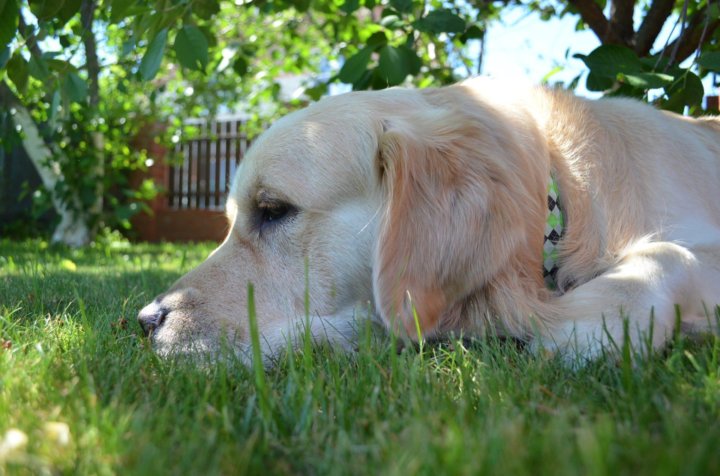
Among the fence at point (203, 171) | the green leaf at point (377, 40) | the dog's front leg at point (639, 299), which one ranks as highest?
the green leaf at point (377, 40)

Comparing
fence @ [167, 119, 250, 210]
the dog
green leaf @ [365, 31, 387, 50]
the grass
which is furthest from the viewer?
fence @ [167, 119, 250, 210]

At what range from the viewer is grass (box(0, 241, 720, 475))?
834 mm

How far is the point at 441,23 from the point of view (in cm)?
310

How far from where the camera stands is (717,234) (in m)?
2.10

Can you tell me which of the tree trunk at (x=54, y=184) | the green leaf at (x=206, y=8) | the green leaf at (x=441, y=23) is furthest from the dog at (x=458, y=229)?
the tree trunk at (x=54, y=184)

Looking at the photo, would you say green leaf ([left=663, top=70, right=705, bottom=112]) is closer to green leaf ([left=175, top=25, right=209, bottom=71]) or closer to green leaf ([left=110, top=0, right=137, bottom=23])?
green leaf ([left=175, top=25, right=209, bottom=71])

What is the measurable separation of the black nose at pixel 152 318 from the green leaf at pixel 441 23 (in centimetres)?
186

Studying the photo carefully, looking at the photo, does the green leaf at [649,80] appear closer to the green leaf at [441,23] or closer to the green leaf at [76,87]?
the green leaf at [441,23]

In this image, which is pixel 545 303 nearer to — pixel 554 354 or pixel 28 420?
pixel 554 354

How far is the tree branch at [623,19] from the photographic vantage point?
3.68 m

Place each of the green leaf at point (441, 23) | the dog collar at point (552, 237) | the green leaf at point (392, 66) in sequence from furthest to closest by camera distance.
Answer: the green leaf at point (392, 66), the green leaf at point (441, 23), the dog collar at point (552, 237)

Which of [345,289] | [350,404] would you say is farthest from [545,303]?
[350,404]

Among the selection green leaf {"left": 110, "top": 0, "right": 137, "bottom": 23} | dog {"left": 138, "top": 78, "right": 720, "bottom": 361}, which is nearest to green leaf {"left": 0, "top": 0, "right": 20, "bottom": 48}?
green leaf {"left": 110, "top": 0, "right": 137, "bottom": 23}

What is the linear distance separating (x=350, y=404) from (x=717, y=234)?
1.46m
